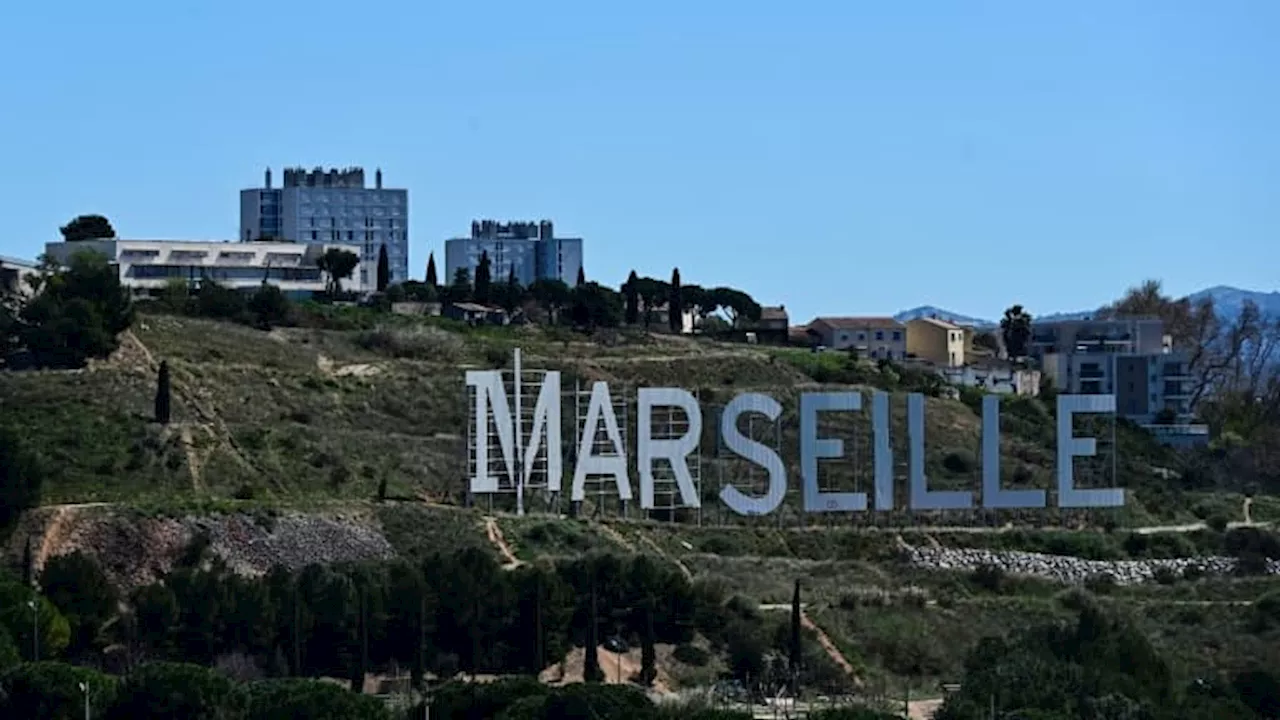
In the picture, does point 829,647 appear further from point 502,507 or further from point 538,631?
point 502,507

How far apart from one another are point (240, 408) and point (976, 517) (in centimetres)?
2077

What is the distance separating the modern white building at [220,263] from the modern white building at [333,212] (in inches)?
1265

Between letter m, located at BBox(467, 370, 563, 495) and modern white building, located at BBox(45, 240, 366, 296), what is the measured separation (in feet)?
119

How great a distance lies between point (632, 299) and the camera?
364 feet

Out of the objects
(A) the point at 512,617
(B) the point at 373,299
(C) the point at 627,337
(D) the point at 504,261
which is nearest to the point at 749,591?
(A) the point at 512,617

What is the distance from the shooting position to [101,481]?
7369cm

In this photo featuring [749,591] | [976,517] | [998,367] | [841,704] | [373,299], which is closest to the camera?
[841,704]

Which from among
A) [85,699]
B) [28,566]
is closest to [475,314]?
[28,566]

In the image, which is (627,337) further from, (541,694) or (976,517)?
(541,694)

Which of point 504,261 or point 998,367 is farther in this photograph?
point 504,261

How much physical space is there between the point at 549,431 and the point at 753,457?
587 cm

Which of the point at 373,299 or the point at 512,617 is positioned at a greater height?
the point at 373,299

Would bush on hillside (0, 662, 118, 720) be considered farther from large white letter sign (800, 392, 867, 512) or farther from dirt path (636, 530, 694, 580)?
large white letter sign (800, 392, 867, 512)

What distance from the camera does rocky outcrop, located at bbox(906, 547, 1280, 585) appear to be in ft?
255
